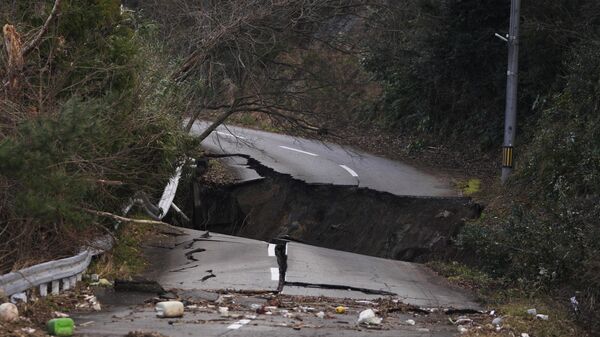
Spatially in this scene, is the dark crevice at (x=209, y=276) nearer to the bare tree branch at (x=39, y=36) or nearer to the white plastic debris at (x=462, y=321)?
the white plastic debris at (x=462, y=321)

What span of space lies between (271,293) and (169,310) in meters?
2.49

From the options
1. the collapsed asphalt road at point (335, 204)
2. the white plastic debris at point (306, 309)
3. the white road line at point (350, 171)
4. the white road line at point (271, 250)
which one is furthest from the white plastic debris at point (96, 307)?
the white road line at point (350, 171)

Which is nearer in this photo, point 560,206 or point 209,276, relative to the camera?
point 209,276

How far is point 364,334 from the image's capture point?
364 inches

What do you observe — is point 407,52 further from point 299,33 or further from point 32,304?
point 32,304

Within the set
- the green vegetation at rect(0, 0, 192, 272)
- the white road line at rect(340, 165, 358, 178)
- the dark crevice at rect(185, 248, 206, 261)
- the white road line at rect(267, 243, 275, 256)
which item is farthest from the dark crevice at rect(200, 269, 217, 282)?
the white road line at rect(340, 165, 358, 178)

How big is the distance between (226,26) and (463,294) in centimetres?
1015

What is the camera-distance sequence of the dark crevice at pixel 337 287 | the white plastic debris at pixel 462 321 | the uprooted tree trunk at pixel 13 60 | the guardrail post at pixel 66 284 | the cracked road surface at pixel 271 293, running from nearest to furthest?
the cracked road surface at pixel 271 293 → the white plastic debris at pixel 462 321 → the guardrail post at pixel 66 284 → the uprooted tree trunk at pixel 13 60 → the dark crevice at pixel 337 287

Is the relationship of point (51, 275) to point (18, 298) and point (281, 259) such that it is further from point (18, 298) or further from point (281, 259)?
point (281, 259)

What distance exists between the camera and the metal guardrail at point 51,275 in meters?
9.49

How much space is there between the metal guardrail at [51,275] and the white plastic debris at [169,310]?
1499 mm

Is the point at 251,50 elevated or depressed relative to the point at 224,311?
elevated

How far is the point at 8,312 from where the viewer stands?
867 centimetres

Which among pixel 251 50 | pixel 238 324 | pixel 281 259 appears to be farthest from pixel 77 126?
pixel 251 50
